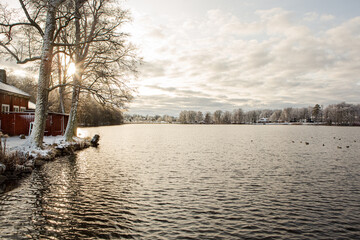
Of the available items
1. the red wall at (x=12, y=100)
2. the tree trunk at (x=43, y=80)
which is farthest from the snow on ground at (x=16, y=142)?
the red wall at (x=12, y=100)

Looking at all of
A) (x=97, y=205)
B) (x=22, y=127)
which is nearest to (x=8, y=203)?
(x=97, y=205)

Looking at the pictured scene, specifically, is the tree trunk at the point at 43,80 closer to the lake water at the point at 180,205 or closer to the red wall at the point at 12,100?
the lake water at the point at 180,205

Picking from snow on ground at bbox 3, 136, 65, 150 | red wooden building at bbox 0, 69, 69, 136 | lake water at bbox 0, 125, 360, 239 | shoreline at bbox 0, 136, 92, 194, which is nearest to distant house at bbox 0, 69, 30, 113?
red wooden building at bbox 0, 69, 69, 136

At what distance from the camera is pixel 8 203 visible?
33.6 feet

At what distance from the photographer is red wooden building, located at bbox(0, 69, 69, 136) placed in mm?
29906

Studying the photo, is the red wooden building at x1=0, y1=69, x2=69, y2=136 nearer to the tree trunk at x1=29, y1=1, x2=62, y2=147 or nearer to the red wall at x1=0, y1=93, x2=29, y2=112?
the red wall at x1=0, y1=93, x2=29, y2=112

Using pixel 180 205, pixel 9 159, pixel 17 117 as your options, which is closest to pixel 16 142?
pixel 17 117

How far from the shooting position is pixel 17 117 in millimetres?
30359

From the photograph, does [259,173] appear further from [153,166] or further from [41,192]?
[41,192]

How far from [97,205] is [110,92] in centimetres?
1383

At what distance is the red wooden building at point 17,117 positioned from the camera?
29906mm

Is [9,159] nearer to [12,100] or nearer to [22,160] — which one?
[22,160]

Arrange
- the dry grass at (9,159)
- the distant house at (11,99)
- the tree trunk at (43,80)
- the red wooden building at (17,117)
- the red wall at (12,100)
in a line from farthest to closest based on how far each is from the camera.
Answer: the red wall at (12,100)
the distant house at (11,99)
the red wooden building at (17,117)
the tree trunk at (43,80)
the dry grass at (9,159)

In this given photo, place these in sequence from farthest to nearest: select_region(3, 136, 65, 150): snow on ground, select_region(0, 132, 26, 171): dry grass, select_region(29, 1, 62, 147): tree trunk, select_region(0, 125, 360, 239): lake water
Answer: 1. select_region(3, 136, 65, 150): snow on ground
2. select_region(29, 1, 62, 147): tree trunk
3. select_region(0, 132, 26, 171): dry grass
4. select_region(0, 125, 360, 239): lake water
